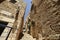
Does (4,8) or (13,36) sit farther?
(4,8)

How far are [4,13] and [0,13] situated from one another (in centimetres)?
24

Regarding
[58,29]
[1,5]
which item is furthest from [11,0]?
[58,29]

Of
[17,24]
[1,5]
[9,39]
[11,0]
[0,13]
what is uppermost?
[11,0]

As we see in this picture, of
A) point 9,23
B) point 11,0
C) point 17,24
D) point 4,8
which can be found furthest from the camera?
point 11,0

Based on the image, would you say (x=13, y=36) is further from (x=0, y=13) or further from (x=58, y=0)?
(x=58, y=0)

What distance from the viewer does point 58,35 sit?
4383mm

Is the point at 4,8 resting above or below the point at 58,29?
above

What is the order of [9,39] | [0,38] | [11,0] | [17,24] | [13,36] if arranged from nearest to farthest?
[0,38] → [9,39] → [13,36] → [17,24] → [11,0]

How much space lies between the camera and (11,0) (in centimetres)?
844

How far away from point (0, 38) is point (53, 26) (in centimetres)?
225

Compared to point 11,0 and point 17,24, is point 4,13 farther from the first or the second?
point 11,0

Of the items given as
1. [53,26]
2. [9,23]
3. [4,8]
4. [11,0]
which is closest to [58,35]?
[53,26]

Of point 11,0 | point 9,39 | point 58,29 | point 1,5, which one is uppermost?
point 11,0

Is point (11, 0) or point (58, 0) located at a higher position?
point (11, 0)
